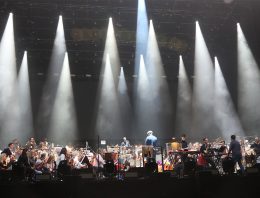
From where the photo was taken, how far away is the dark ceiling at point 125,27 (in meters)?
18.9

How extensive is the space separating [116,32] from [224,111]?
8.56 m

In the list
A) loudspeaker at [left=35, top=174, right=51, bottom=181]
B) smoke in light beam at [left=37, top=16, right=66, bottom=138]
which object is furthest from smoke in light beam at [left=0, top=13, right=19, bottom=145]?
loudspeaker at [left=35, top=174, right=51, bottom=181]

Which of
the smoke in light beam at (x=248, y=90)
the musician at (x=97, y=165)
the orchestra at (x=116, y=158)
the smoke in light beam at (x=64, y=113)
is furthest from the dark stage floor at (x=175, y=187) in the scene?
the smoke in light beam at (x=248, y=90)

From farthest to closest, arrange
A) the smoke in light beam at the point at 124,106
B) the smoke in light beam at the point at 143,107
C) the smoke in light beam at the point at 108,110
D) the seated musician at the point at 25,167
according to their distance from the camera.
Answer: the smoke in light beam at the point at 143,107, the smoke in light beam at the point at 124,106, the smoke in light beam at the point at 108,110, the seated musician at the point at 25,167

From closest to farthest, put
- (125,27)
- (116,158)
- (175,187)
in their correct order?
(175,187) → (116,158) → (125,27)

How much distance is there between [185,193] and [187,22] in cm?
1242

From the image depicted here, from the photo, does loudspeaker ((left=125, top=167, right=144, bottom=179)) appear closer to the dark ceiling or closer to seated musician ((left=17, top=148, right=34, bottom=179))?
seated musician ((left=17, top=148, right=34, bottom=179))

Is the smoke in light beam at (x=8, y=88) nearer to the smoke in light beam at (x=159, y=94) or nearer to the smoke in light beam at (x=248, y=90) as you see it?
the smoke in light beam at (x=159, y=94)

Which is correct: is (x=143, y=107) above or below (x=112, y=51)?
below

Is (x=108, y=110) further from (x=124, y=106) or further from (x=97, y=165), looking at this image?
(x=97, y=165)

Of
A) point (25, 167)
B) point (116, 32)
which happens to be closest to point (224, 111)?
point (116, 32)

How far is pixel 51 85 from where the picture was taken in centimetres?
2225

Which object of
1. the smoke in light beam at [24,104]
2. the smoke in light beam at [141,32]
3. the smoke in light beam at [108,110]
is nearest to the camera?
the smoke in light beam at [141,32]

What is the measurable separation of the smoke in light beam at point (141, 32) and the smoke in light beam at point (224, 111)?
5079mm
